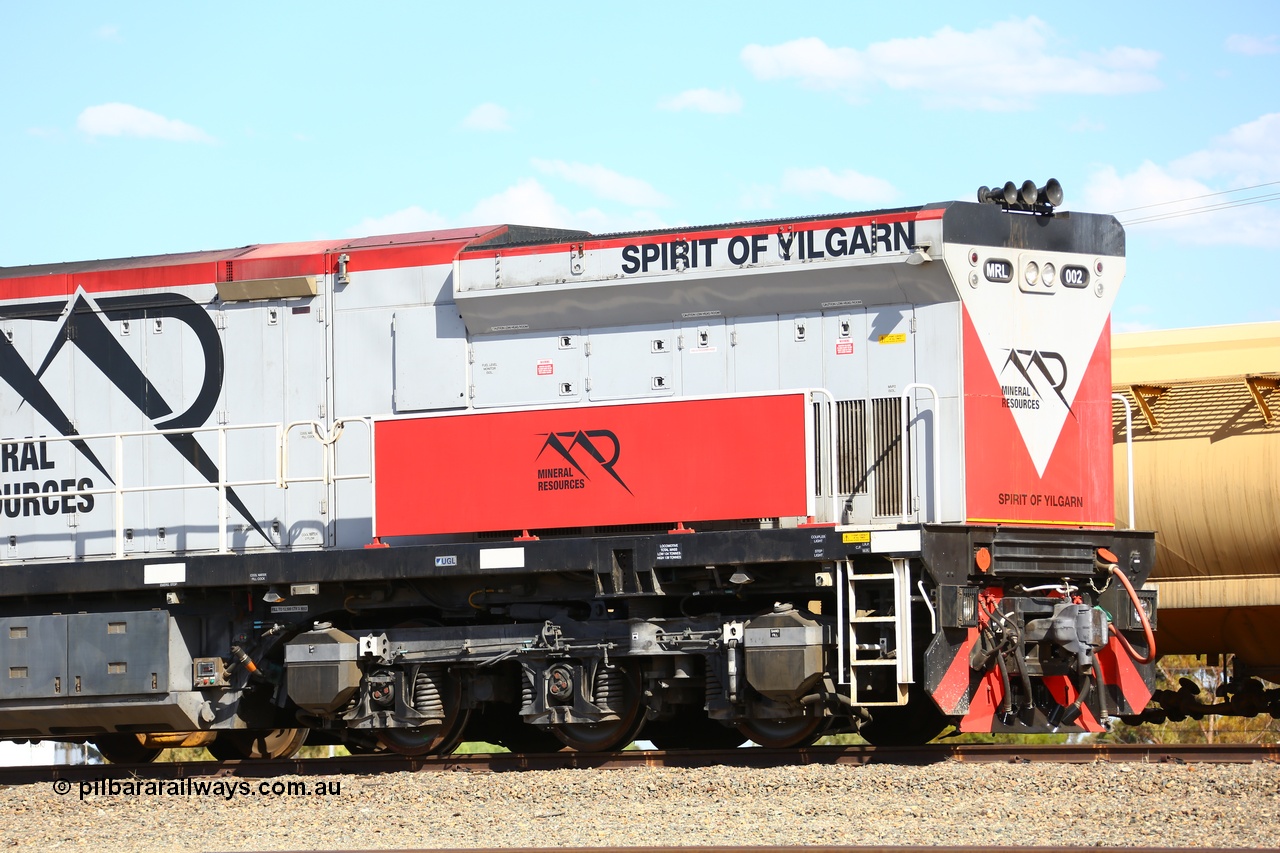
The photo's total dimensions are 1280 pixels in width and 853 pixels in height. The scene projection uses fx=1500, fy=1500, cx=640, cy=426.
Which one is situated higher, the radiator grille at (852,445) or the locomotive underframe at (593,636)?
the radiator grille at (852,445)

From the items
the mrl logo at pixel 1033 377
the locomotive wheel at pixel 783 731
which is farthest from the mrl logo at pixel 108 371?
the mrl logo at pixel 1033 377

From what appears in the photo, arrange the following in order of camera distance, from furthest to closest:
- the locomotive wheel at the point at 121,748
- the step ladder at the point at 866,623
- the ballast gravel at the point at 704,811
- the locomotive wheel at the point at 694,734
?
the locomotive wheel at the point at 121,748, the locomotive wheel at the point at 694,734, the step ladder at the point at 866,623, the ballast gravel at the point at 704,811

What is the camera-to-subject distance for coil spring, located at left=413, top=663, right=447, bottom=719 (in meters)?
11.4

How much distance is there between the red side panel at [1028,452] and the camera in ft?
35.6

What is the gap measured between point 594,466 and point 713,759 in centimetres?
231

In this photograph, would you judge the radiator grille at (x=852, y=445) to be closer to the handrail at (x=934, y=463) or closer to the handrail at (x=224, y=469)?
the handrail at (x=934, y=463)

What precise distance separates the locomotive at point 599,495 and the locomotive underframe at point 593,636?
0.03 metres

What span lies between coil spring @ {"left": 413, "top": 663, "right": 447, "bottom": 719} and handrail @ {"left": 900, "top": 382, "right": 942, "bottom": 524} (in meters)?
3.71

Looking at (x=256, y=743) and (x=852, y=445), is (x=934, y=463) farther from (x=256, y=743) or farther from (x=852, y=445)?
(x=256, y=743)

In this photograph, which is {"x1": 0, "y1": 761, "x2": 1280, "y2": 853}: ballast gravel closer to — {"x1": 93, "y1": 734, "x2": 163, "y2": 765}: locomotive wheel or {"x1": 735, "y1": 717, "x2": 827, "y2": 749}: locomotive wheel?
{"x1": 735, "y1": 717, "x2": 827, "y2": 749}: locomotive wheel

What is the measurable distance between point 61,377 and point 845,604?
23.7 feet

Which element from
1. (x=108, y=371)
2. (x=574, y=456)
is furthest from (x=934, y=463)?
(x=108, y=371)

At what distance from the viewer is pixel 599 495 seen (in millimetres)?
10898

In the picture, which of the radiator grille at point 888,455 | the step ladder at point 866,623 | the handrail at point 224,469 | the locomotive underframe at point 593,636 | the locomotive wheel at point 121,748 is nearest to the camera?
the step ladder at point 866,623
